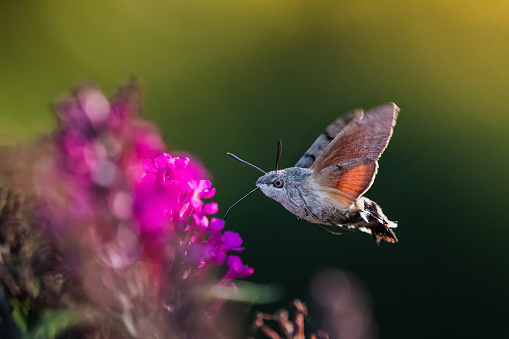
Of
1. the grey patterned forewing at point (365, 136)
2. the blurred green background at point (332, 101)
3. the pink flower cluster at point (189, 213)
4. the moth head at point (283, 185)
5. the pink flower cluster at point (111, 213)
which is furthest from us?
the blurred green background at point (332, 101)

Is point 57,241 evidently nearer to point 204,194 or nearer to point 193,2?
point 204,194

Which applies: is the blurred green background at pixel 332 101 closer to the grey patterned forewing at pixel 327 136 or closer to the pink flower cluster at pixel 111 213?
the grey patterned forewing at pixel 327 136

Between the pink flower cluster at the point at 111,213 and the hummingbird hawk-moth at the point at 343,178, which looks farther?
the hummingbird hawk-moth at the point at 343,178

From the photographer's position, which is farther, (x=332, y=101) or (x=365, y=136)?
(x=332, y=101)

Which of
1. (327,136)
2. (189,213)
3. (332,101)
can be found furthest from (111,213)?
(332,101)

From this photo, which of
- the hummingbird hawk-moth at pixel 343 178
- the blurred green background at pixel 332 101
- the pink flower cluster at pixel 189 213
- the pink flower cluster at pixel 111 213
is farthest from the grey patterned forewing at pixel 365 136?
the blurred green background at pixel 332 101

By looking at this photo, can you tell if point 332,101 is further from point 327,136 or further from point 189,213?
point 189,213
